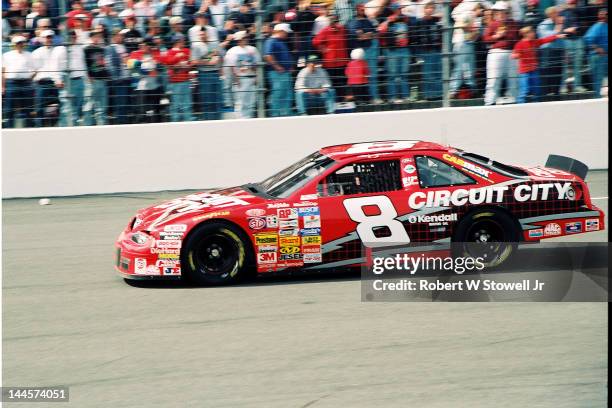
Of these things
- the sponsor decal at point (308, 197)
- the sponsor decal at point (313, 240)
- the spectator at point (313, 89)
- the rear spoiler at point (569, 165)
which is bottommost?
the sponsor decal at point (313, 240)

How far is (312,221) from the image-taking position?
917 cm

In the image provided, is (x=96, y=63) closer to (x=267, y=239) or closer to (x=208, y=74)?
(x=208, y=74)

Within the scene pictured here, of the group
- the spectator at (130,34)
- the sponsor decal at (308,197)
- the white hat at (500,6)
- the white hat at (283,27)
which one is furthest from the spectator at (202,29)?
the sponsor decal at (308,197)

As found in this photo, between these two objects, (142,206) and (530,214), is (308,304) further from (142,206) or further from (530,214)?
(142,206)

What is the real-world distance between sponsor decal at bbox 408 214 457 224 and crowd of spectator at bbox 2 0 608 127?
5.39 metres

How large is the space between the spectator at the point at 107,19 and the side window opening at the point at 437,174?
627 cm

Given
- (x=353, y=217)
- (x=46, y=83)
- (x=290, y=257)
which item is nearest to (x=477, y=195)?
(x=353, y=217)

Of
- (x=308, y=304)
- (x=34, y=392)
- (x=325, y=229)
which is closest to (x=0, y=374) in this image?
(x=34, y=392)

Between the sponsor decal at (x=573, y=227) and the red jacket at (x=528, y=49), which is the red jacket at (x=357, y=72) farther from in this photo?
the sponsor decal at (x=573, y=227)

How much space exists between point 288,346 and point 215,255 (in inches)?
Answer: 79.2

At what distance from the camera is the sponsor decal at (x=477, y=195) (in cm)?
929

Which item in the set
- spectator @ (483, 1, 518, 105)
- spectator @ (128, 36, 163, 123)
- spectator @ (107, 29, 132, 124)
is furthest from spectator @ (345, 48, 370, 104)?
spectator @ (107, 29, 132, 124)

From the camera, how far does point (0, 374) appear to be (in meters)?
7.09

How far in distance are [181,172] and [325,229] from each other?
5426mm
